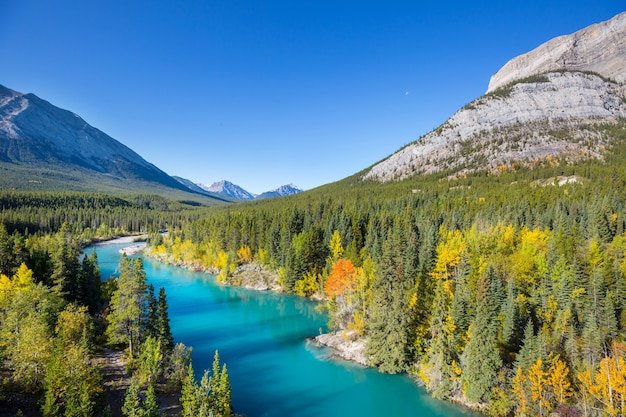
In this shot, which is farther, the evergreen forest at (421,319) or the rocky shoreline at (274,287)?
the rocky shoreline at (274,287)

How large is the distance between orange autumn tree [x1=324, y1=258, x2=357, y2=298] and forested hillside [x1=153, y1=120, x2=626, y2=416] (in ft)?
1.03

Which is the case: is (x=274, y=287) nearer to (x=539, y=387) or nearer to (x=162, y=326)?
(x=162, y=326)

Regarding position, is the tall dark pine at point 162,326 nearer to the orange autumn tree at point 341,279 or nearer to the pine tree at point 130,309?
the pine tree at point 130,309

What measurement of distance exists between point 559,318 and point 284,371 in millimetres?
32181

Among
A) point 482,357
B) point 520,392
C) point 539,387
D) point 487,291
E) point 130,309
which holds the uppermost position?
point 487,291

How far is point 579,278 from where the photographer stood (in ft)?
142

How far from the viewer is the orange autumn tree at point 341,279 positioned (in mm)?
56159

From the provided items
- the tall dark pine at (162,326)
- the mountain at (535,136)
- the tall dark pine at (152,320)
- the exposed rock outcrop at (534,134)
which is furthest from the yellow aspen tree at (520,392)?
the exposed rock outcrop at (534,134)

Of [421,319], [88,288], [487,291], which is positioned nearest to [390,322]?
[421,319]

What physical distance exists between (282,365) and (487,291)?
26.3 m

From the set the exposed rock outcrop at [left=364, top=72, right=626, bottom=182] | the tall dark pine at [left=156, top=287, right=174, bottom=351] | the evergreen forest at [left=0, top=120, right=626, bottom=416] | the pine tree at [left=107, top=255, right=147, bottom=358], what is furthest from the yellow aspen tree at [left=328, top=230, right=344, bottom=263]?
the exposed rock outcrop at [left=364, top=72, right=626, bottom=182]

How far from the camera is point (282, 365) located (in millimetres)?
43750

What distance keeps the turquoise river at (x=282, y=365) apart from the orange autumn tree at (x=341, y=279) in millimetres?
6194

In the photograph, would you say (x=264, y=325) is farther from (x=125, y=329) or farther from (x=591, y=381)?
(x=591, y=381)
